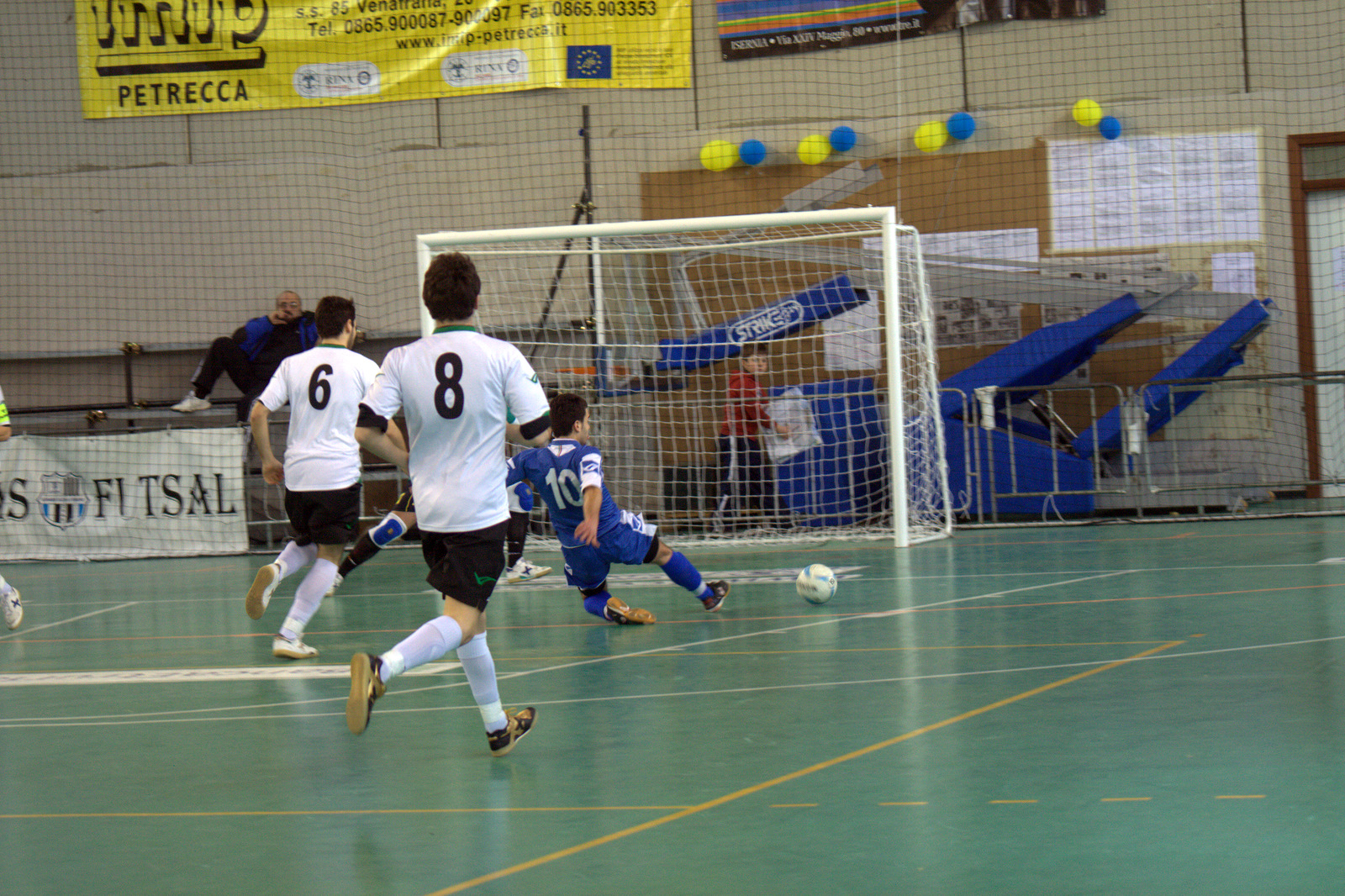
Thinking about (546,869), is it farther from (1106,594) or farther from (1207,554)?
(1207,554)

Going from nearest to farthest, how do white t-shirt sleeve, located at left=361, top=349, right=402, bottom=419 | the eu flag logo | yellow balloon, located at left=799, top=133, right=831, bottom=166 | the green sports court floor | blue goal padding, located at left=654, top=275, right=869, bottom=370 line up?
the green sports court floor, white t-shirt sleeve, located at left=361, top=349, right=402, bottom=419, blue goal padding, located at left=654, top=275, right=869, bottom=370, yellow balloon, located at left=799, top=133, right=831, bottom=166, the eu flag logo

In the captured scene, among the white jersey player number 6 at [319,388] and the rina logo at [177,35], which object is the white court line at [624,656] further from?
the rina logo at [177,35]

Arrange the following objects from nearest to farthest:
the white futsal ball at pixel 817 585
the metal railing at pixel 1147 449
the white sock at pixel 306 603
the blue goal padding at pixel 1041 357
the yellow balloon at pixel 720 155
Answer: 1. the white sock at pixel 306 603
2. the white futsal ball at pixel 817 585
3. the metal railing at pixel 1147 449
4. the blue goal padding at pixel 1041 357
5. the yellow balloon at pixel 720 155

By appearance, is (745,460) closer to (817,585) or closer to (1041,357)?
(1041,357)

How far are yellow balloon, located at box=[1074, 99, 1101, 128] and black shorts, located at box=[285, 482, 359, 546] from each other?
9663mm

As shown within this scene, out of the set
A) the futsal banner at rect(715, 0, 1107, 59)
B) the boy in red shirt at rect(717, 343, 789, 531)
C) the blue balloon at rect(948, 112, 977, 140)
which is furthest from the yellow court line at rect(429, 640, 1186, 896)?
the futsal banner at rect(715, 0, 1107, 59)

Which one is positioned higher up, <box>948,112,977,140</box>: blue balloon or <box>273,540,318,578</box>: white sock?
<box>948,112,977,140</box>: blue balloon

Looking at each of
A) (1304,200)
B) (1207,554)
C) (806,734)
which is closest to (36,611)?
(806,734)

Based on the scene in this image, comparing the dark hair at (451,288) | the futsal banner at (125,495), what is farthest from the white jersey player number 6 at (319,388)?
the futsal banner at (125,495)

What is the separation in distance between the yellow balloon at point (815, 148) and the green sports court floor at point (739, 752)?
281 inches

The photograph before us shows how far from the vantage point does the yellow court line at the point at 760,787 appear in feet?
10.0

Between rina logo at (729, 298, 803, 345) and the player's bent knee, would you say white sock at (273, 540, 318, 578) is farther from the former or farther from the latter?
rina logo at (729, 298, 803, 345)

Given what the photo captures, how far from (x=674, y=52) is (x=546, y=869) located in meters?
12.4

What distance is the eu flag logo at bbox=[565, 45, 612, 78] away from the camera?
1407 centimetres
